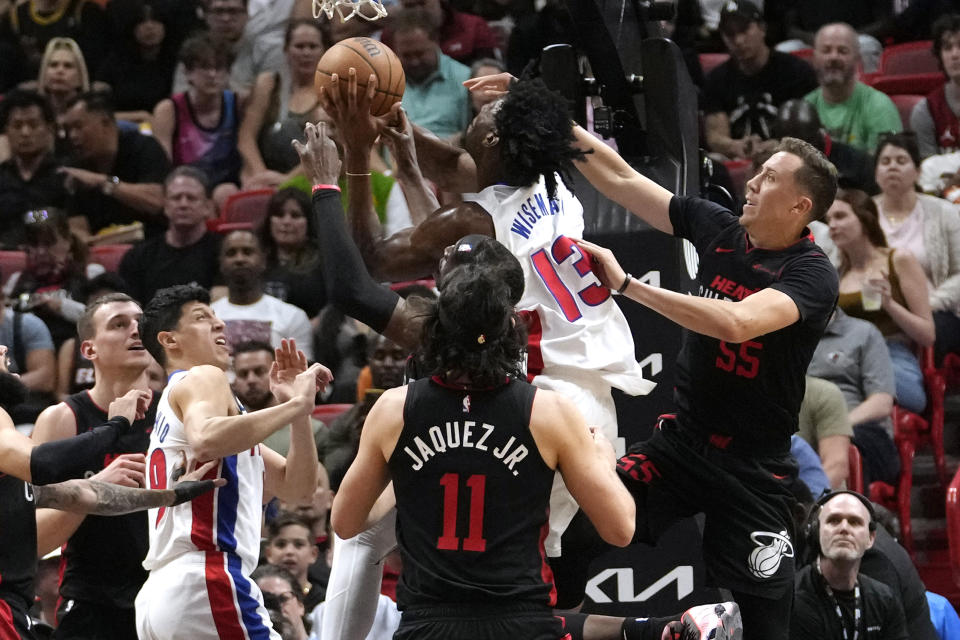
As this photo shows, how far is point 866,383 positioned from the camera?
8.05 meters

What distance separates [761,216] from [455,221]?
106cm

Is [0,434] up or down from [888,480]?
up

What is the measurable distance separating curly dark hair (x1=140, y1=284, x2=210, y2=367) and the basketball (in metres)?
0.87

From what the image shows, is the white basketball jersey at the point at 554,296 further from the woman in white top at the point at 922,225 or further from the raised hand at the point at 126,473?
the woman in white top at the point at 922,225

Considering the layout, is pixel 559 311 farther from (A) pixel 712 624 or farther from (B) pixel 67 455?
(B) pixel 67 455

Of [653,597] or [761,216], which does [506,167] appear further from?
[653,597]

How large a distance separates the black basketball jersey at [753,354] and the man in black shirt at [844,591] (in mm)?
1470

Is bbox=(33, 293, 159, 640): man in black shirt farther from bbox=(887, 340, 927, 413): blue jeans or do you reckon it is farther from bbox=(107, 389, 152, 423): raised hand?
bbox=(887, 340, 927, 413): blue jeans

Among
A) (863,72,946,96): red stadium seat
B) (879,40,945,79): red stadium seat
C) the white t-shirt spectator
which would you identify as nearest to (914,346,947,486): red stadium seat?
(863,72,946,96): red stadium seat

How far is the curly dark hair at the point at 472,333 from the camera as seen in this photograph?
162 inches

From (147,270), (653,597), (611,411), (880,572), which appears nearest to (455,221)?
(611,411)

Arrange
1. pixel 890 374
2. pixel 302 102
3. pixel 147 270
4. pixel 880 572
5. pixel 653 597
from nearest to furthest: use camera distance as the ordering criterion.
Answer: pixel 653 597
pixel 880 572
pixel 890 374
pixel 147 270
pixel 302 102

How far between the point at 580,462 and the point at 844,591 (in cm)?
297

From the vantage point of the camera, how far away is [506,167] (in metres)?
5.18
